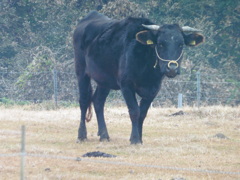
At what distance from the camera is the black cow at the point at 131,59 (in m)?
11.9

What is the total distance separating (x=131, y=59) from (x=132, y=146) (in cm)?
165

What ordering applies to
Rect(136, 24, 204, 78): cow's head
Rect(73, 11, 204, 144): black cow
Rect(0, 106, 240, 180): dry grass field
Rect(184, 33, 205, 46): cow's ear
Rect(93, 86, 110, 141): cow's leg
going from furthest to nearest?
Rect(93, 86, 110, 141): cow's leg
Rect(184, 33, 205, 46): cow's ear
Rect(73, 11, 204, 144): black cow
Rect(136, 24, 204, 78): cow's head
Rect(0, 106, 240, 180): dry grass field

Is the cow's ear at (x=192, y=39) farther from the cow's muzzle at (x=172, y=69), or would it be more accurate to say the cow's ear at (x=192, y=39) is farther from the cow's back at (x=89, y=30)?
the cow's back at (x=89, y=30)

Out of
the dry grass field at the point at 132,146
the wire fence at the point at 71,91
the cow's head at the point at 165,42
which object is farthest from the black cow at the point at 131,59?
the wire fence at the point at 71,91

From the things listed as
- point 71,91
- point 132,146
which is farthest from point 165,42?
point 71,91

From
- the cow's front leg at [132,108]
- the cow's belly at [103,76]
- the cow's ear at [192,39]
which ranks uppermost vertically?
the cow's ear at [192,39]

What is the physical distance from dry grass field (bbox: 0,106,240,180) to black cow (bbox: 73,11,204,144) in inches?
29.9

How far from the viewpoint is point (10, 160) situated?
31.5 feet

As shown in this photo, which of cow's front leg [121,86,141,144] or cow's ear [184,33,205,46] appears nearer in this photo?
cow's front leg [121,86,141,144]

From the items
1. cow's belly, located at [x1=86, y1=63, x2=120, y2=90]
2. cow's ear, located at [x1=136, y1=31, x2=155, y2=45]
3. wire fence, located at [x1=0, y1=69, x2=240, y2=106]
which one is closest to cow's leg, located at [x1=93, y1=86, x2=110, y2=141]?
cow's belly, located at [x1=86, y1=63, x2=120, y2=90]

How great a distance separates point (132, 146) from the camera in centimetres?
1158

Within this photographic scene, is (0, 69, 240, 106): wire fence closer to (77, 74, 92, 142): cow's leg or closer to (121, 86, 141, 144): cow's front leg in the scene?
(77, 74, 92, 142): cow's leg

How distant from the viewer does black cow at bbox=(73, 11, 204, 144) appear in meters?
11.9

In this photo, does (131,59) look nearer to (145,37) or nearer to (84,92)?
(145,37)
